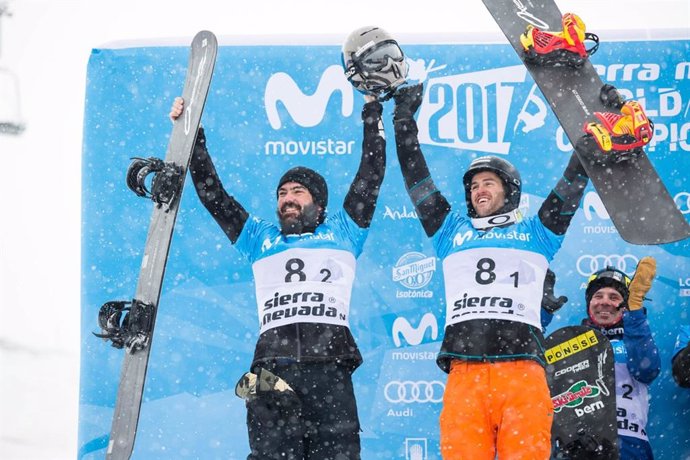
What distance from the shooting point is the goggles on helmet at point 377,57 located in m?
4.25

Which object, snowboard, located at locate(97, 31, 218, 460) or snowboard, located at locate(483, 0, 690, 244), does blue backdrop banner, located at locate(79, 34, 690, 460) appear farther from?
snowboard, located at locate(483, 0, 690, 244)

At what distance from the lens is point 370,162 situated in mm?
4328

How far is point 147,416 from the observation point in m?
5.25

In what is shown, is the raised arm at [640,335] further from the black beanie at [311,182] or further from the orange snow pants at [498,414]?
the black beanie at [311,182]

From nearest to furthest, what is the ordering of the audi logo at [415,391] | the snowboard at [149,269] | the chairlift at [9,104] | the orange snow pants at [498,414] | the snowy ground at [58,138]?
1. the orange snow pants at [498,414]
2. the snowboard at [149,269]
3. the audi logo at [415,391]
4. the snowy ground at [58,138]
5. the chairlift at [9,104]

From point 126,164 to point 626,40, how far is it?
321cm

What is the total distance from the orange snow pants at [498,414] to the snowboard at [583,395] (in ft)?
3.24

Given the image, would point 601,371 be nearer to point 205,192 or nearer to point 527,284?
point 527,284

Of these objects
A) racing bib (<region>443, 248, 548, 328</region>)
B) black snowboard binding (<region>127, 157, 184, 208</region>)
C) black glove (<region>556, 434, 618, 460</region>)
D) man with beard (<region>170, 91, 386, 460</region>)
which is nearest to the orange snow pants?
racing bib (<region>443, 248, 548, 328</region>)

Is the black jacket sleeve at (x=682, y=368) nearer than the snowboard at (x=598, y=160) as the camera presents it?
No

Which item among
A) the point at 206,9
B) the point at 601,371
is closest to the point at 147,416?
the point at 601,371

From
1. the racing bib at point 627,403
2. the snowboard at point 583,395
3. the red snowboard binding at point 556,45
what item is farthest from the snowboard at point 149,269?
the racing bib at point 627,403

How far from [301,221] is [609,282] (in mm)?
1939

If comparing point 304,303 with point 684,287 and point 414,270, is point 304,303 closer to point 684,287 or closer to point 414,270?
point 414,270
